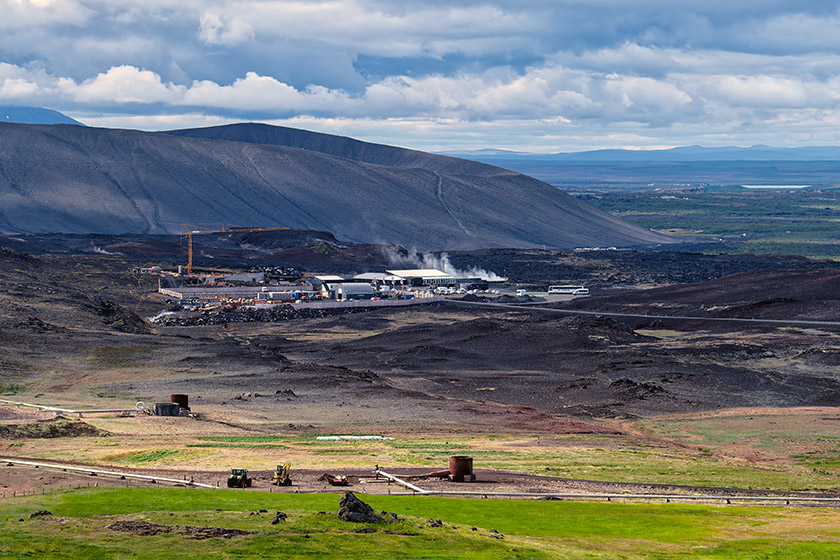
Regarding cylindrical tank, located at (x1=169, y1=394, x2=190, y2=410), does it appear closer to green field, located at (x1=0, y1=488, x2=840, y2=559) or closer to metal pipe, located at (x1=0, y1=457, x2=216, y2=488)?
metal pipe, located at (x1=0, y1=457, x2=216, y2=488)

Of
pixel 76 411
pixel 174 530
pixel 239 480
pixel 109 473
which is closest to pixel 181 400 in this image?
pixel 76 411

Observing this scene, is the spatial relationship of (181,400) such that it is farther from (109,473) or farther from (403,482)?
(403,482)

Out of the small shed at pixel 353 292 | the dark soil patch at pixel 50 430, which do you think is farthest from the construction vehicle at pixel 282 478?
the small shed at pixel 353 292

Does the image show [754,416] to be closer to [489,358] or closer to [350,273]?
[489,358]

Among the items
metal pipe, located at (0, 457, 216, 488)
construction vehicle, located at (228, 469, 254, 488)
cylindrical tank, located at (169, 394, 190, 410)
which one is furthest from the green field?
cylindrical tank, located at (169, 394, 190, 410)

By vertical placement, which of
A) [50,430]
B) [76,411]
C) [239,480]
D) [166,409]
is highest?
[239,480]

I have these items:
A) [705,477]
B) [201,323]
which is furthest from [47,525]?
[201,323]
